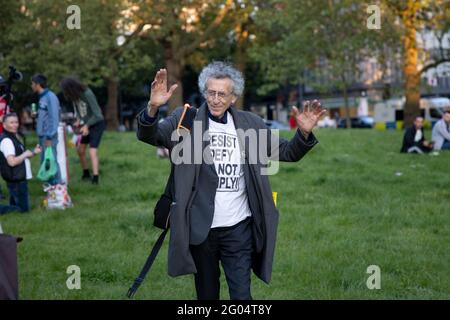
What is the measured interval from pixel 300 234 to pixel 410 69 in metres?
27.5

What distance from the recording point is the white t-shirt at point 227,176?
508 centimetres

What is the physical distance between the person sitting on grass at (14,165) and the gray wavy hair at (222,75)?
635 cm

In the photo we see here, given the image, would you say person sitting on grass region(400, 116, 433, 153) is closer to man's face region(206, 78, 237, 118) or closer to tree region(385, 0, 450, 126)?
man's face region(206, 78, 237, 118)

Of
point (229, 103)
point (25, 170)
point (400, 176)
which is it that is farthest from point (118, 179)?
point (229, 103)

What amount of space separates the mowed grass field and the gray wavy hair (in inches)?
88.5

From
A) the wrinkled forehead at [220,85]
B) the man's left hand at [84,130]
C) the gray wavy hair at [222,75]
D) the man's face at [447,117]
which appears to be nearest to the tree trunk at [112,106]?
the man's face at [447,117]

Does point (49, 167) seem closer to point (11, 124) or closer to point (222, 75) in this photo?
point (11, 124)

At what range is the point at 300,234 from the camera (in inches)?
365

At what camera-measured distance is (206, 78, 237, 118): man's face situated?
5.15 meters

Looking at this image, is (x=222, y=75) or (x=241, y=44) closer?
(x=222, y=75)

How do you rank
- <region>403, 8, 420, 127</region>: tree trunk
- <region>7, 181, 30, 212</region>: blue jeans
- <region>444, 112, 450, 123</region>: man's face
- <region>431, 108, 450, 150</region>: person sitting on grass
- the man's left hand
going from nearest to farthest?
Answer: <region>7, 181, 30, 212</region>: blue jeans → the man's left hand → <region>444, 112, 450, 123</region>: man's face → <region>431, 108, 450, 150</region>: person sitting on grass → <region>403, 8, 420, 127</region>: tree trunk

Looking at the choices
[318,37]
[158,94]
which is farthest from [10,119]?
[318,37]

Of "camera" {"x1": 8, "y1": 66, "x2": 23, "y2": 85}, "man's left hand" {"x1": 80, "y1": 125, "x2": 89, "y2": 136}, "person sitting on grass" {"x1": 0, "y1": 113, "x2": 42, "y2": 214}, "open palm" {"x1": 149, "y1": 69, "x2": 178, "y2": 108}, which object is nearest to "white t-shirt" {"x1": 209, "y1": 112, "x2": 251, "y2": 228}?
"open palm" {"x1": 149, "y1": 69, "x2": 178, "y2": 108}
